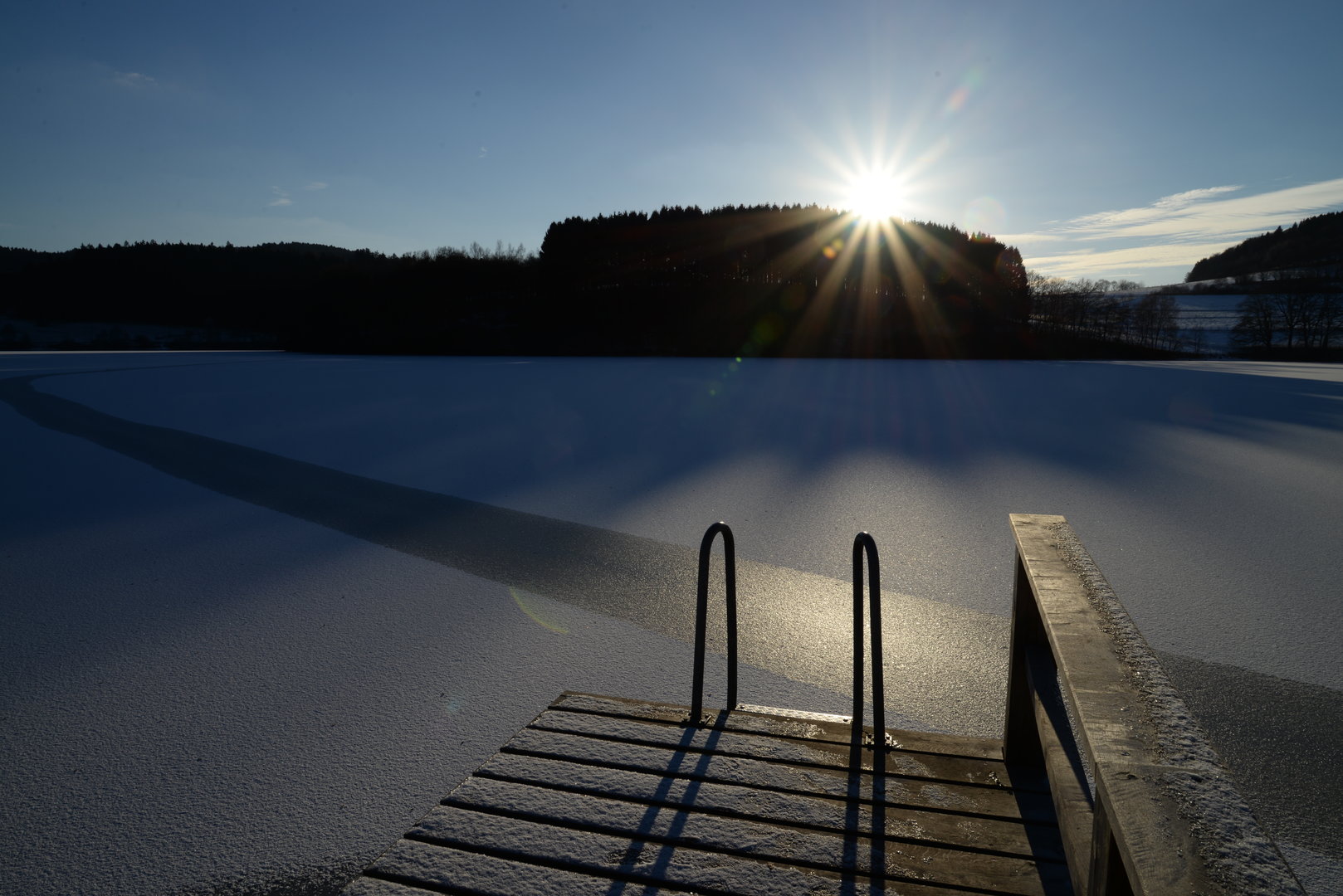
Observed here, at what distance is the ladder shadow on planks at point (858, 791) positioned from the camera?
1276 mm

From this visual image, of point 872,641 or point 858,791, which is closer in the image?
point 858,791

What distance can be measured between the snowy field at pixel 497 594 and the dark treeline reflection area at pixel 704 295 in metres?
17.4

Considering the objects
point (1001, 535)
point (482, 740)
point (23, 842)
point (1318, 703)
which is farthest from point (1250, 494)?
point (23, 842)

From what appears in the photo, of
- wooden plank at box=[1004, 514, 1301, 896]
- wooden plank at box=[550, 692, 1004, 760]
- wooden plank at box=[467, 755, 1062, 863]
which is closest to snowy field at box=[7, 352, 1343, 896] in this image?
wooden plank at box=[550, 692, 1004, 760]

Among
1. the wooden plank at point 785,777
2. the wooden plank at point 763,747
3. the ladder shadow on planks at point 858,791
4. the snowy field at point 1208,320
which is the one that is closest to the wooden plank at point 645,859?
the ladder shadow on planks at point 858,791

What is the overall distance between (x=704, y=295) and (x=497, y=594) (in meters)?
26.6

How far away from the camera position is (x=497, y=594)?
14.8 feet

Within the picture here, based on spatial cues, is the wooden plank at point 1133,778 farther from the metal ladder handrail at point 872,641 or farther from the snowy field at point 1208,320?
the snowy field at point 1208,320

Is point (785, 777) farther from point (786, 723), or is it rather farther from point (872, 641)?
point (872, 641)

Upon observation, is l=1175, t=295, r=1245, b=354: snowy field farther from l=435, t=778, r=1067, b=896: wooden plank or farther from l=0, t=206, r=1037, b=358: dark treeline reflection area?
l=435, t=778, r=1067, b=896: wooden plank

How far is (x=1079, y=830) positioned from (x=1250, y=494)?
647 centimetres

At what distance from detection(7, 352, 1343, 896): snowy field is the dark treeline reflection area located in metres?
17.4

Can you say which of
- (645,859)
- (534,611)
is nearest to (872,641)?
(645,859)

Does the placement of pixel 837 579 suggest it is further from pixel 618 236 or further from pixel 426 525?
pixel 618 236
